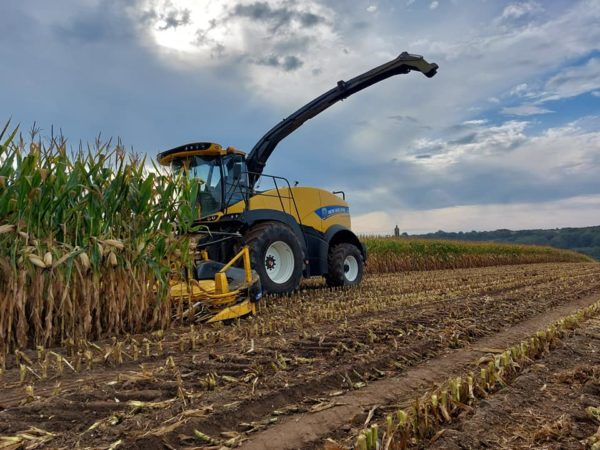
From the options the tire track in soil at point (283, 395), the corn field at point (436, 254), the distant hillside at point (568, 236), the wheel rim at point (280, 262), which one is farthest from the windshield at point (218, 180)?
the distant hillside at point (568, 236)

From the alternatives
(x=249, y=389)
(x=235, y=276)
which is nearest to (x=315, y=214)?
(x=235, y=276)

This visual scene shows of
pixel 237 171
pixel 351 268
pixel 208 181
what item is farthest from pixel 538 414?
pixel 351 268

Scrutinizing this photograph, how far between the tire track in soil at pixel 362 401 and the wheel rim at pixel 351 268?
5.21 meters

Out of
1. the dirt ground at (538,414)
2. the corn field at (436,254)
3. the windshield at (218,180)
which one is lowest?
the dirt ground at (538,414)

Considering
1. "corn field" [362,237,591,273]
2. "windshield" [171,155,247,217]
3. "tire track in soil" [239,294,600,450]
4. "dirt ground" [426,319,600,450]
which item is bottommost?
"dirt ground" [426,319,600,450]

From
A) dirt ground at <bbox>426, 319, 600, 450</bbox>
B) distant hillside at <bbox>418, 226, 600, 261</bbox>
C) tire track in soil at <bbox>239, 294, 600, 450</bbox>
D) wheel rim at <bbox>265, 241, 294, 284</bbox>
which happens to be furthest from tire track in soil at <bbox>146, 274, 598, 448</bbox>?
distant hillside at <bbox>418, 226, 600, 261</bbox>

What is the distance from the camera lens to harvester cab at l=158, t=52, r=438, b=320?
6.95 metres

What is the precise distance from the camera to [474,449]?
7.61ft

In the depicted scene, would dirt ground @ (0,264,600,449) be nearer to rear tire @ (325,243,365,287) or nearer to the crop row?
the crop row

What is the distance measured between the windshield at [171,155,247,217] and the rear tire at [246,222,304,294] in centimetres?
64

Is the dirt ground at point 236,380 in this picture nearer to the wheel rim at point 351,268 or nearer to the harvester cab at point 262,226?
the harvester cab at point 262,226

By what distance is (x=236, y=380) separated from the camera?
3.21 metres

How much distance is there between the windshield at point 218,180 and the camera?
24.8 ft

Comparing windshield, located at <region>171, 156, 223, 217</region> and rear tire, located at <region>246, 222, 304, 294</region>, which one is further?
windshield, located at <region>171, 156, 223, 217</region>
